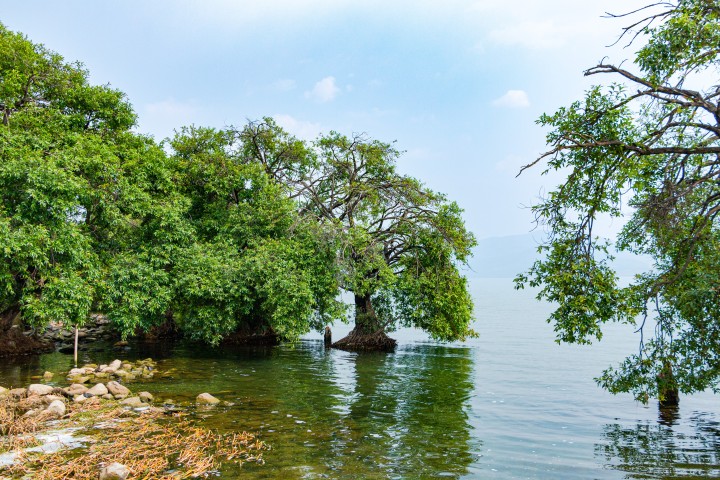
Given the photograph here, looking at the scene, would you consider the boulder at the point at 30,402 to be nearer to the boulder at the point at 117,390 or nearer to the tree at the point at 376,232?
the boulder at the point at 117,390

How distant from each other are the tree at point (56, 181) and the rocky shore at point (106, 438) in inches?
275

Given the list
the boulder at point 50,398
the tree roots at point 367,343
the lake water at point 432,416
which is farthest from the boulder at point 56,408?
the tree roots at point 367,343

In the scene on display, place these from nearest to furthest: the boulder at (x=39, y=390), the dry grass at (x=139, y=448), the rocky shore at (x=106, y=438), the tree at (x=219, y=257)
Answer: the dry grass at (x=139, y=448) → the rocky shore at (x=106, y=438) → the boulder at (x=39, y=390) → the tree at (x=219, y=257)

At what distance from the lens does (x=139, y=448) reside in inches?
488

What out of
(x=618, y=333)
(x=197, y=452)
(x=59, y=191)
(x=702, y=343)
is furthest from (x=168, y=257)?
(x=618, y=333)

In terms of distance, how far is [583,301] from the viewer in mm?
13188

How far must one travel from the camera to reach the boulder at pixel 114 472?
34.1ft

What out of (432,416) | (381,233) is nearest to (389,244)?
(381,233)

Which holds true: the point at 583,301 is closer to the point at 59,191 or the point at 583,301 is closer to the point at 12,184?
the point at 59,191

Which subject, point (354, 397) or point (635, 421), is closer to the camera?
point (635, 421)

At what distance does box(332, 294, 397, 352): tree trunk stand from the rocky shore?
1842cm

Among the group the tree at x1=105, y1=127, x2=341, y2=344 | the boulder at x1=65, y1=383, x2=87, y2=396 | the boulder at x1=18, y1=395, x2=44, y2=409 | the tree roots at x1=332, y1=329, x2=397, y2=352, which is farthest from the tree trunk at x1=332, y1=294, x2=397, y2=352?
the boulder at x1=18, y1=395, x2=44, y2=409

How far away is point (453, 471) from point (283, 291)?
1752 cm

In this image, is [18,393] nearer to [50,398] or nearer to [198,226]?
[50,398]
